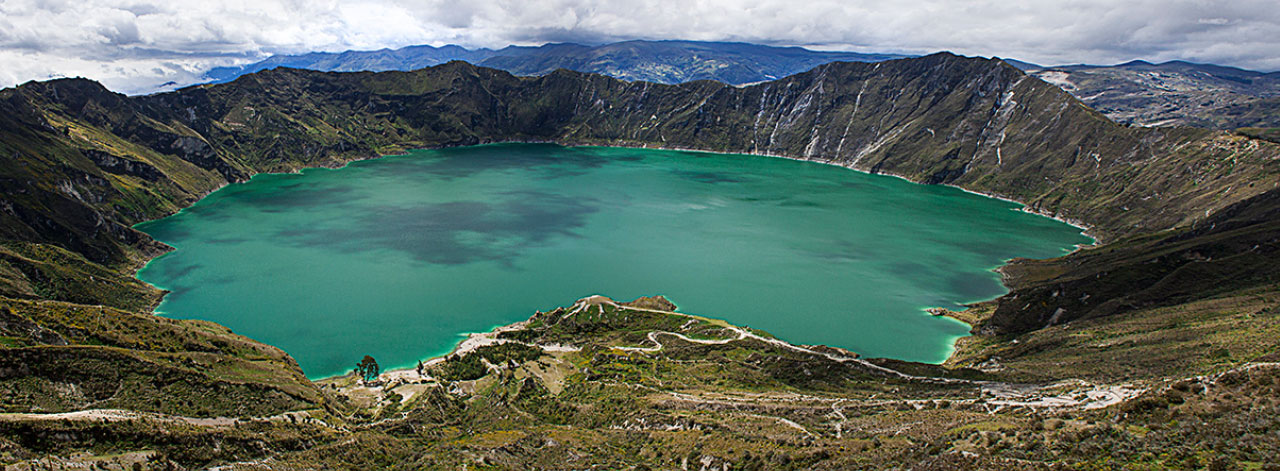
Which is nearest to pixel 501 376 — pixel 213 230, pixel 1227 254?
pixel 1227 254

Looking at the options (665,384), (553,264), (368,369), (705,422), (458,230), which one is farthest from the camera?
(458,230)

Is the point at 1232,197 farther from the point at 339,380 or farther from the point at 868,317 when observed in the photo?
the point at 339,380

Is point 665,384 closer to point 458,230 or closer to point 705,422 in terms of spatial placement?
point 705,422

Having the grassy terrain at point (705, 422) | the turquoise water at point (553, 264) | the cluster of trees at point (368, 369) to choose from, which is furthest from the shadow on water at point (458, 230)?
the grassy terrain at point (705, 422)

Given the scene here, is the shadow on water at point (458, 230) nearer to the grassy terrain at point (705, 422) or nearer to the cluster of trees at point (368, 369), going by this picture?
the cluster of trees at point (368, 369)

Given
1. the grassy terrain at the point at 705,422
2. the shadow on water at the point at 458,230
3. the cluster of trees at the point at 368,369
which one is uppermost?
the grassy terrain at the point at 705,422

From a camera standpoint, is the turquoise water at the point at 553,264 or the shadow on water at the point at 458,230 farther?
the shadow on water at the point at 458,230

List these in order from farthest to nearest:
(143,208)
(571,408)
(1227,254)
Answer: (143,208), (1227,254), (571,408)

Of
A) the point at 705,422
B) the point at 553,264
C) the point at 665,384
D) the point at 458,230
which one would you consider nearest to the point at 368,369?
the point at 665,384

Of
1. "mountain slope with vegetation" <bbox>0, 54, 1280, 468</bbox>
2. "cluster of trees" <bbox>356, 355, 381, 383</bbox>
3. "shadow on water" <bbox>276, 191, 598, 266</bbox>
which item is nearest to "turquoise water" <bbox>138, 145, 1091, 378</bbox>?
"shadow on water" <bbox>276, 191, 598, 266</bbox>
